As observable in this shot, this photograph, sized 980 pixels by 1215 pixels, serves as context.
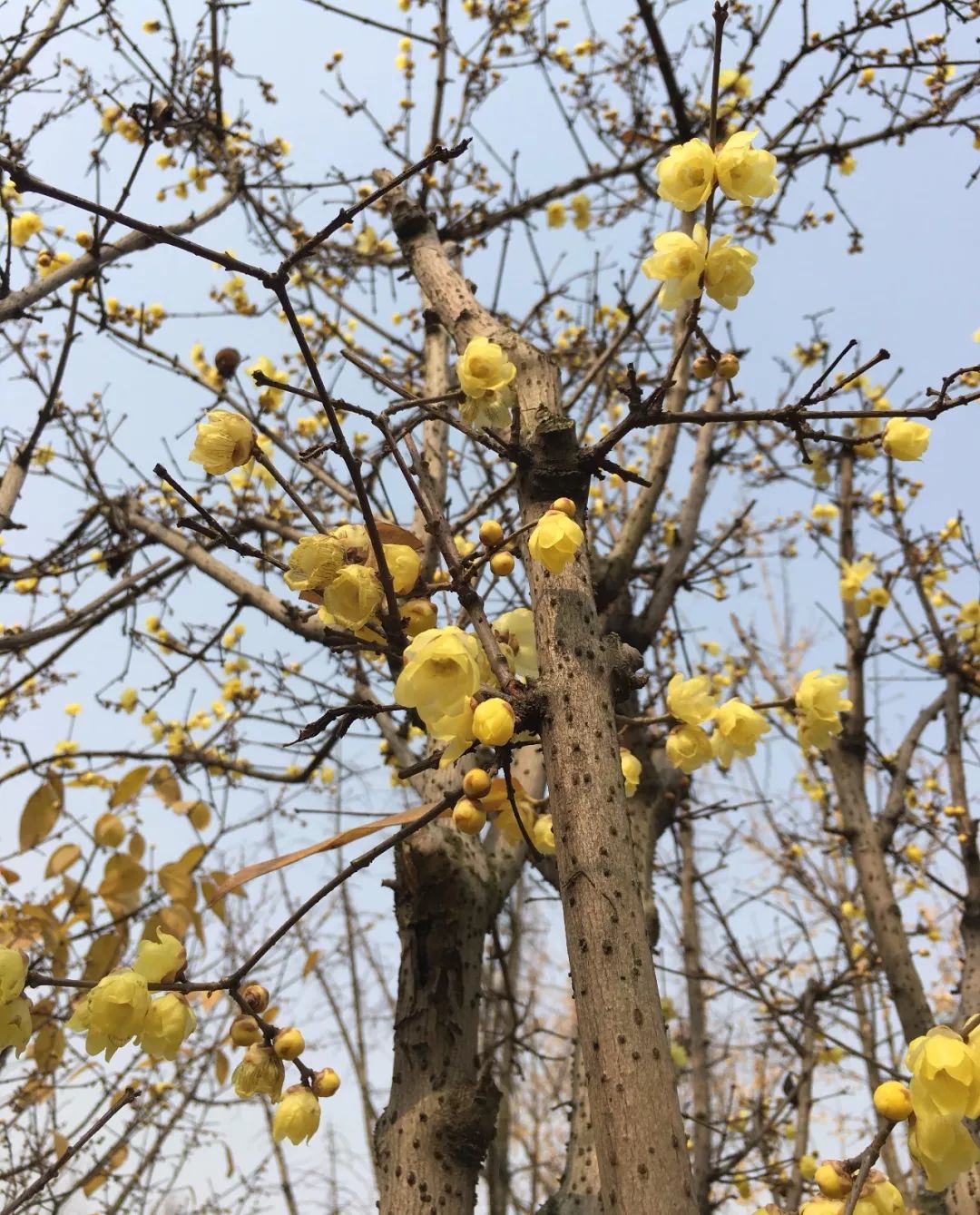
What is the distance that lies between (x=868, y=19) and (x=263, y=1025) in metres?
4.42

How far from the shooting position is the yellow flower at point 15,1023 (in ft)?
4.23

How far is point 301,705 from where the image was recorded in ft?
12.7

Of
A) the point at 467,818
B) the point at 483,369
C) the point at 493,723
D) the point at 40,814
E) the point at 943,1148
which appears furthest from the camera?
the point at 40,814

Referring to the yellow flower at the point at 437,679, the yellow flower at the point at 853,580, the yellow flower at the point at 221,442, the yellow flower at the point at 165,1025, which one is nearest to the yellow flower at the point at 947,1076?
the yellow flower at the point at 437,679

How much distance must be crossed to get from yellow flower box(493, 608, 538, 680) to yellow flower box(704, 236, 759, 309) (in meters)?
0.69

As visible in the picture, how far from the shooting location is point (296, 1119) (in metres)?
1.46

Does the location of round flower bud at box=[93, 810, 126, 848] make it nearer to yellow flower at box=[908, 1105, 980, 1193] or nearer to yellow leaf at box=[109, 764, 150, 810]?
yellow leaf at box=[109, 764, 150, 810]

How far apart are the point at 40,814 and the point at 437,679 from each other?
1.81 m

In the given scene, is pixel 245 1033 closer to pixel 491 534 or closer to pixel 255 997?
pixel 255 997

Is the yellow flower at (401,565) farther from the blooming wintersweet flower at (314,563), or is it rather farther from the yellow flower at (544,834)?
the yellow flower at (544,834)

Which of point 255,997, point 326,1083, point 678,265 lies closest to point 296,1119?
point 326,1083

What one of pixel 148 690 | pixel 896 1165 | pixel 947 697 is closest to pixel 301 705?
pixel 148 690

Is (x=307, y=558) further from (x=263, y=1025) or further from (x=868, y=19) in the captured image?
(x=868, y=19)

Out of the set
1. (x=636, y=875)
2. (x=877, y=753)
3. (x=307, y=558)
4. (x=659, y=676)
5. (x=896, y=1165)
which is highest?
(x=659, y=676)
